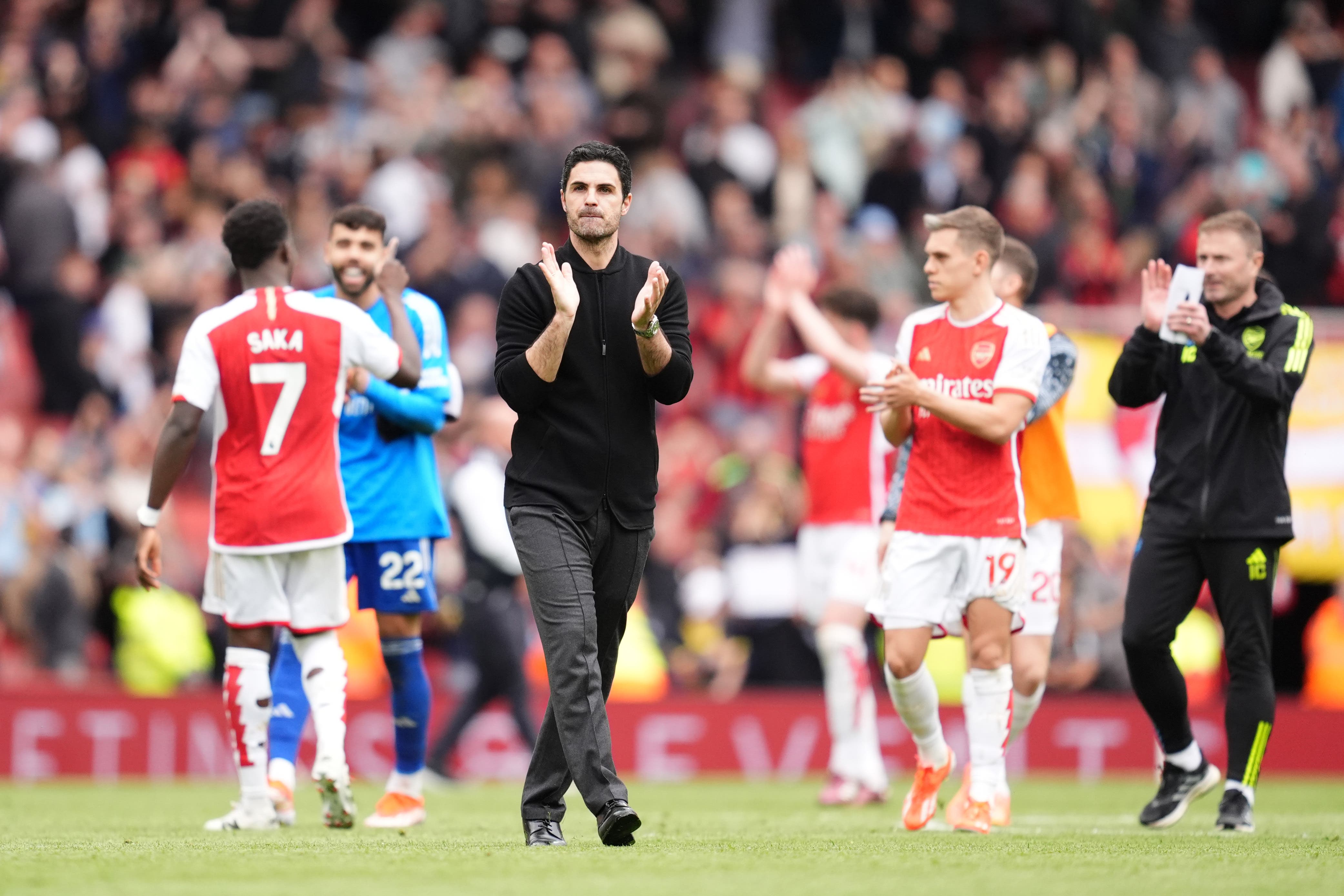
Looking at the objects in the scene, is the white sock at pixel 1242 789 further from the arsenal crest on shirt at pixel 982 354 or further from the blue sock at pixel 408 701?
the blue sock at pixel 408 701

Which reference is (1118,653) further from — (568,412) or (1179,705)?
(568,412)

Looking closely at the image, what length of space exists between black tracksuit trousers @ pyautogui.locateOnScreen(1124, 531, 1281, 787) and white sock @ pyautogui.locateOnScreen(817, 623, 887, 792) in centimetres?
210

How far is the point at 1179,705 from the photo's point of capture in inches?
354

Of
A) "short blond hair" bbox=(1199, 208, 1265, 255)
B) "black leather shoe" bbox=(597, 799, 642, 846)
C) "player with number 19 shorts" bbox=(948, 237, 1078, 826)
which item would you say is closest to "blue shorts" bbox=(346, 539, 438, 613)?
"black leather shoe" bbox=(597, 799, 642, 846)

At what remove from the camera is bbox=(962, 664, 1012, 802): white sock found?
8312mm

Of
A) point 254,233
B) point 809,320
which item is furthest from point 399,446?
point 809,320

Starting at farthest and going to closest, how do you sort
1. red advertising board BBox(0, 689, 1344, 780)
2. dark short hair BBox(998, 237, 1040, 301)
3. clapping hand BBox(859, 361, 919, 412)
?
red advertising board BBox(0, 689, 1344, 780), dark short hair BBox(998, 237, 1040, 301), clapping hand BBox(859, 361, 919, 412)

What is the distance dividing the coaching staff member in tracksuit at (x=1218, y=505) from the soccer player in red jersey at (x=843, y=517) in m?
2.09

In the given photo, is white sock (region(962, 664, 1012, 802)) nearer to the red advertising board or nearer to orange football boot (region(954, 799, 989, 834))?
orange football boot (region(954, 799, 989, 834))

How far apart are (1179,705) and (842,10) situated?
13743 mm

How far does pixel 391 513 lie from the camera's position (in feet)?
29.9

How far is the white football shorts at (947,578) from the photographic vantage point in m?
8.22

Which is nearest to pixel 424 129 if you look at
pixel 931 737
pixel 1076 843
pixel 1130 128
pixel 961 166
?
pixel 961 166

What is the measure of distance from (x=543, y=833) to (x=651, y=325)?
1964 mm
